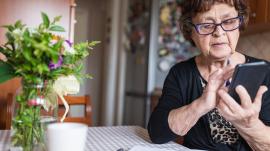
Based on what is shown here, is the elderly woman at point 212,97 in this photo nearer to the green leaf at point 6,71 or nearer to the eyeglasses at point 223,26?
the eyeglasses at point 223,26

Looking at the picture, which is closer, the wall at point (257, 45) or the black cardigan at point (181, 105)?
the black cardigan at point (181, 105)

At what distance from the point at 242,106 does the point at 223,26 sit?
35cm

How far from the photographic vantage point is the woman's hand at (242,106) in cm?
85

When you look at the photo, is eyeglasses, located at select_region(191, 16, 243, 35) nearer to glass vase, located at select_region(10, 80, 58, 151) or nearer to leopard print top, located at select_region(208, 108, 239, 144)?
leopard print top, located at select_region(208, 108, 239, 144)

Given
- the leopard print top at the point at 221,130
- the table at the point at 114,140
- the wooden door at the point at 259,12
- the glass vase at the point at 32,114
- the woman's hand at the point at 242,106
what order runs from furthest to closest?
the wooden door at the point at 259,12 → the leopard print top at the point at 221,130 → the table at the point at 114,140 → the woman's hand at the point at 242,106 → the glass vase at the point at 32,114

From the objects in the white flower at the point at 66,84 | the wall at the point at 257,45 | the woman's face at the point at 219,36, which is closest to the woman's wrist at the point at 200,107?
the woman's face at the point at 219,36

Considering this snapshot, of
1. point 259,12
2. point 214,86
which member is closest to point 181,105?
point 214,86

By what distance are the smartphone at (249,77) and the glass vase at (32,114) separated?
0.48m

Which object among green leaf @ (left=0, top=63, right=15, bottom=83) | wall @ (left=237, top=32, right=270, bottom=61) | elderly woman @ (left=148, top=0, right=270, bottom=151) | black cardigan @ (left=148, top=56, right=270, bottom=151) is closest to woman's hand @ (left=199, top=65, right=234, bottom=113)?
elderly woman @ (left=148, top=0, right=270, bottom=151)

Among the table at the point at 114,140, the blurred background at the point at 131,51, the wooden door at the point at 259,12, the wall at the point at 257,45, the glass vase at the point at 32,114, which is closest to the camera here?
the glass vase at the point at 32,114

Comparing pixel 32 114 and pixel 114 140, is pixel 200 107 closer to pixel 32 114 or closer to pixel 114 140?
pixel 114 140

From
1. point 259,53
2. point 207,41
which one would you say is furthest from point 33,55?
point 259,53

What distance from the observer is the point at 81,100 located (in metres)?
1.51

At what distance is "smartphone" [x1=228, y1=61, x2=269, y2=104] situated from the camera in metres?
0.81
